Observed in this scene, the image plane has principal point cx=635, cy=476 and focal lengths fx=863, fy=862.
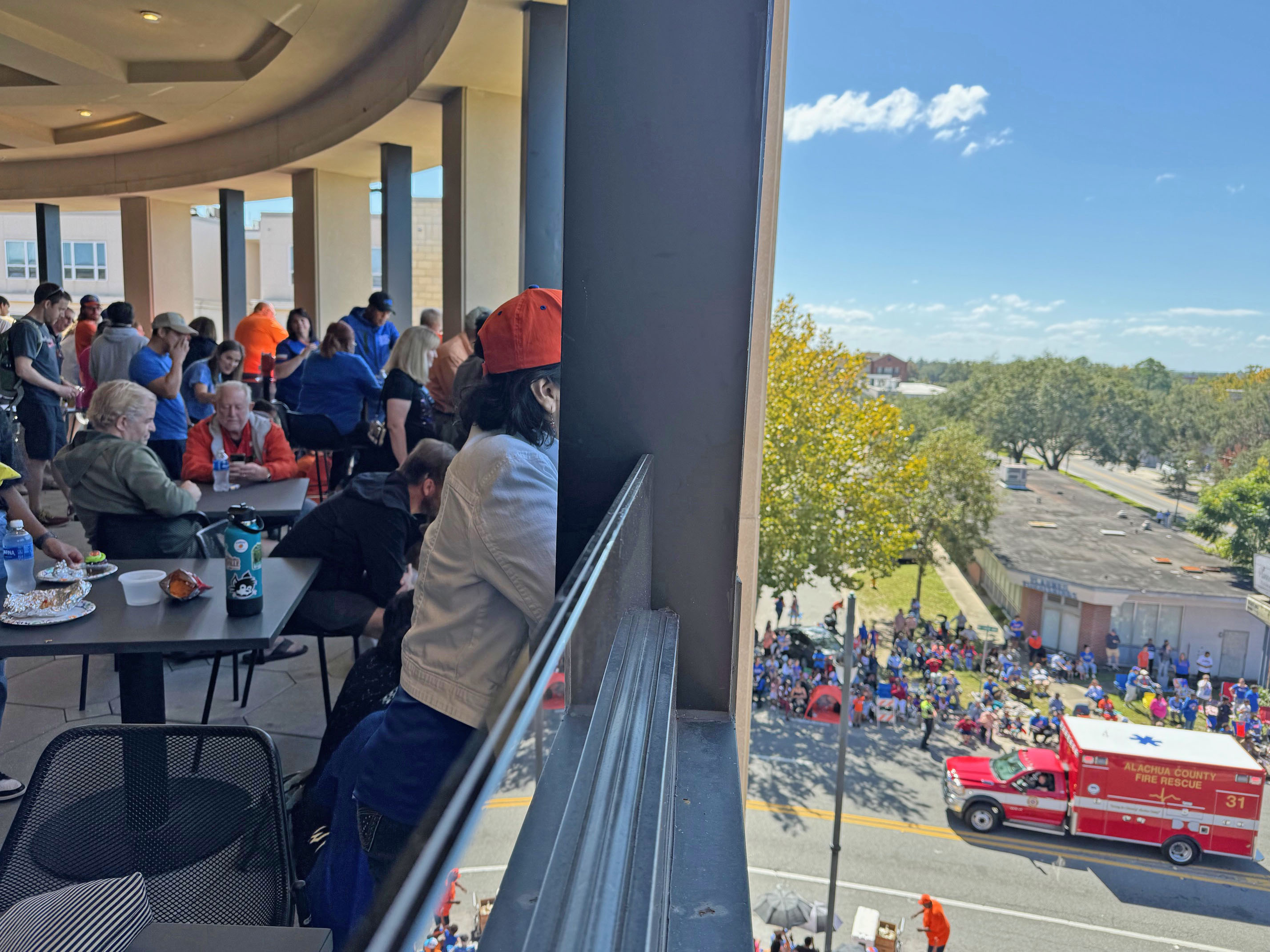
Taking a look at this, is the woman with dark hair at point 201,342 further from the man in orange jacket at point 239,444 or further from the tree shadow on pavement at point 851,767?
the tree shadow on pavement at point 851,767

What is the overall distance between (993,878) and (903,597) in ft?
56.0

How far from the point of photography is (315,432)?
5059 millimetres

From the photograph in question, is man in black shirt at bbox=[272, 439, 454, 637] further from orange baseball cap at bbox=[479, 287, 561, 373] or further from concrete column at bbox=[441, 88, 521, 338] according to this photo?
concrete column at bbox=[441, 88, 521, 338]

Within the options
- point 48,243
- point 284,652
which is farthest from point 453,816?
point 48,243

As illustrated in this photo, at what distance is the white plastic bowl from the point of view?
225 cm

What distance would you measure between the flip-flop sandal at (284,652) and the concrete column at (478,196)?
4.24m

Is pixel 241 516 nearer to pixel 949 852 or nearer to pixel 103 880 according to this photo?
pixel 103 880

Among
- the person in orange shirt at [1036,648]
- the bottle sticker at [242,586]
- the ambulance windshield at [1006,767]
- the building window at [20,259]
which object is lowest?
the person in orange shirt at [1036,648]

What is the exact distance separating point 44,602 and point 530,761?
2.34 metres

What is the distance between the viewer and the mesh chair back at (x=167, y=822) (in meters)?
1.36

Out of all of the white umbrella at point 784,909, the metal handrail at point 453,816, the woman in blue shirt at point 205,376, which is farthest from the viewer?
the white umbrella at point 784,909

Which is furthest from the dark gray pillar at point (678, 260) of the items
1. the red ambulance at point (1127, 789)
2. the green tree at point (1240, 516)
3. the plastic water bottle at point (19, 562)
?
the green tree at point (1240, 516)

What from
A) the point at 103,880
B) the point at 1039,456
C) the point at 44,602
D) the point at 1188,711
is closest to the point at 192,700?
the point at 44,602

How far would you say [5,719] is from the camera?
3029 mm
